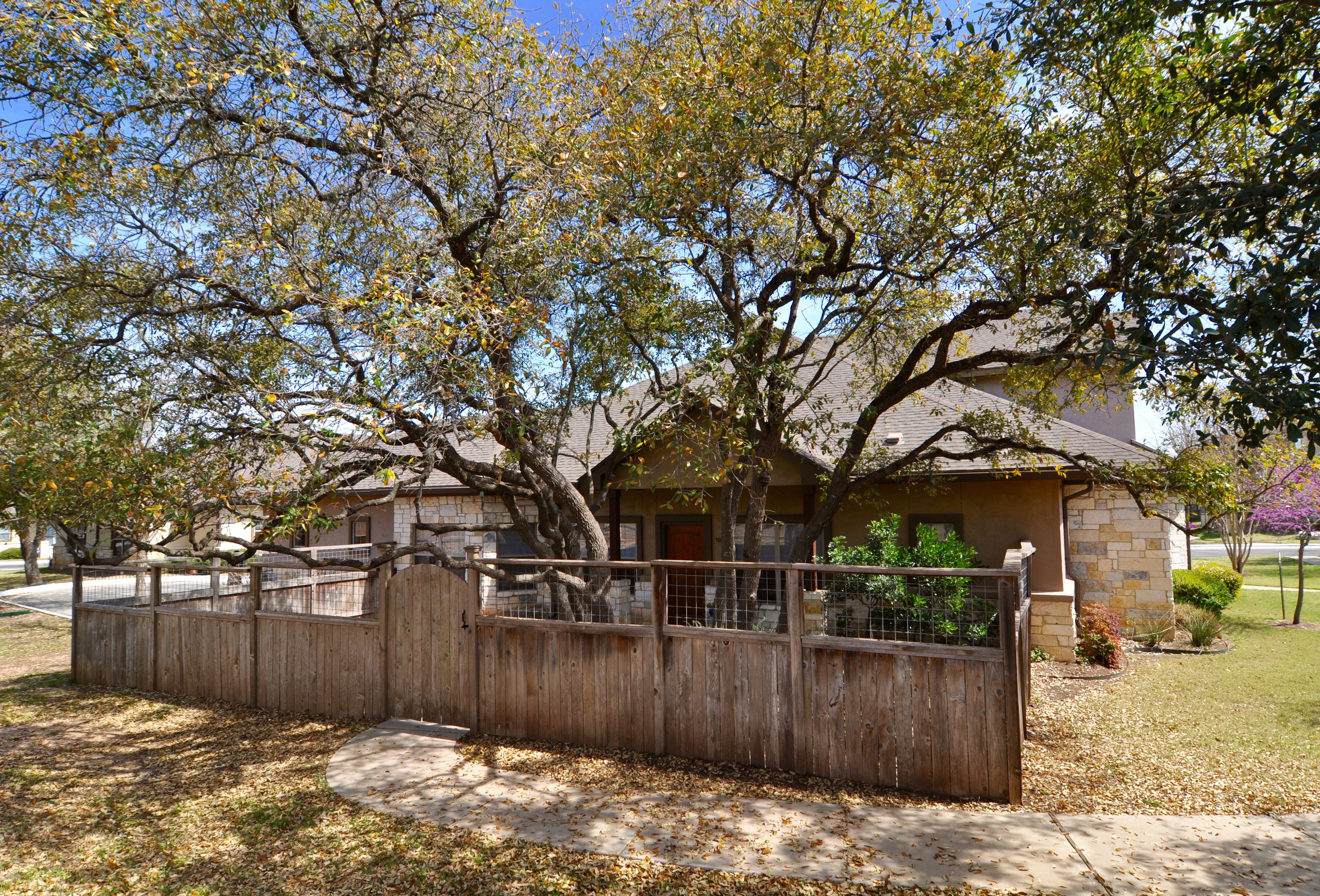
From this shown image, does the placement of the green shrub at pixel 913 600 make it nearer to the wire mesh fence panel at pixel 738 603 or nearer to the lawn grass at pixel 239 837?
the wire mesh fence panel at pixel 738 603

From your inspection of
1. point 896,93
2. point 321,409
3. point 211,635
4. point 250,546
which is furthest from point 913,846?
point 211,635

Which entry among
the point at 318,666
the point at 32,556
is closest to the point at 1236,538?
the point at 318,666

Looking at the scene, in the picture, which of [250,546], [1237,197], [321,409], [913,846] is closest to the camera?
[1237,197]

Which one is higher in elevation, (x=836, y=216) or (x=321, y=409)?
(x=836, y=216)

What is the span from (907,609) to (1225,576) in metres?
13.9

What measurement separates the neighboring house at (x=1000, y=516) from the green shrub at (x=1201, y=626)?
0.56m

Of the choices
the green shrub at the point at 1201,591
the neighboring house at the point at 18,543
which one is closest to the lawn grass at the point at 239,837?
the green shrub at the point at 1201,591

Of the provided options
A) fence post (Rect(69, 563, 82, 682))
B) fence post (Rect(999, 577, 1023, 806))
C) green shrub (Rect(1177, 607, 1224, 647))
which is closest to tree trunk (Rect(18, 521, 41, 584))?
fence post (Rect(69, 563, 82, 682))

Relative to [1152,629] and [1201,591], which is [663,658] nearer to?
[1152,629]

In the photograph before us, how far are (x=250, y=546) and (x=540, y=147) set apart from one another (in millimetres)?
5536

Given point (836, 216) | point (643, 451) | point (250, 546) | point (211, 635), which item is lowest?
point (211, 635)

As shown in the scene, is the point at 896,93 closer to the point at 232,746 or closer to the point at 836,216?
the point at 836,216

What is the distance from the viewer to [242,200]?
8.99m

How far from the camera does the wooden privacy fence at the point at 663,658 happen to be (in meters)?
6.66
